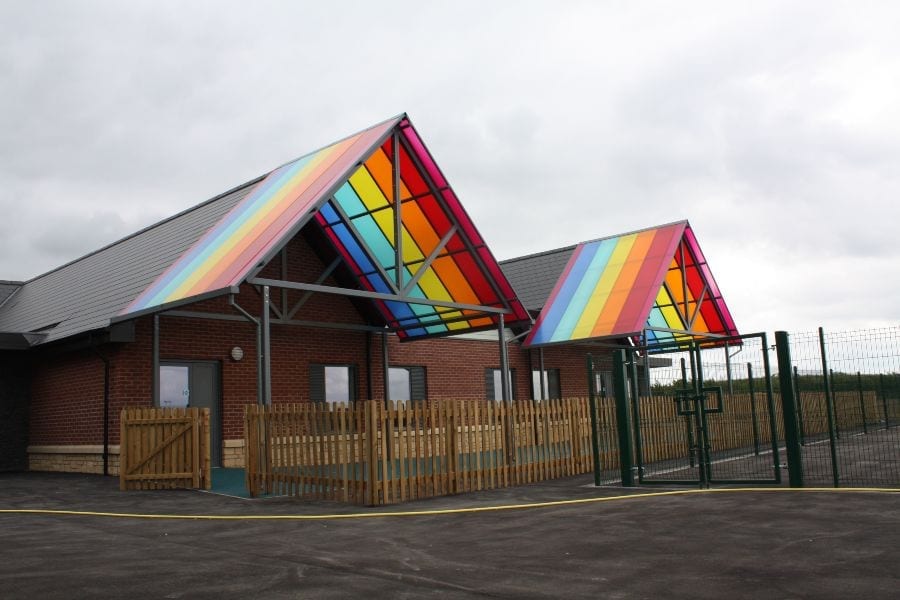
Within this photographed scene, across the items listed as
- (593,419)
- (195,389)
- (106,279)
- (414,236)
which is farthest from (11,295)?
(593,419)

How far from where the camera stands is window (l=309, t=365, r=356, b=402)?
19.5m

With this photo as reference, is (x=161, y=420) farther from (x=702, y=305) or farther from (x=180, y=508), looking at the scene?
(x=702, y=305)

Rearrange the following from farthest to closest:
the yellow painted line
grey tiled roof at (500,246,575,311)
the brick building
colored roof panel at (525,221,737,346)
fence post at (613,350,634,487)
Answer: grey tiled roof at (500,246,575,311) → colored roof panel at (525,221,737,346) → the brick building → fence post at (613,350,634,487) → the yellow painted line

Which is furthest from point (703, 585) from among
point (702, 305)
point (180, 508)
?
point (702, 305)

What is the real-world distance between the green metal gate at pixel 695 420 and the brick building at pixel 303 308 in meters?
3.15

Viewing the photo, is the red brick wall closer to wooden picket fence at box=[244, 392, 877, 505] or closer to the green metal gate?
wooden picket fence at box=[244, 392, 877, 505]

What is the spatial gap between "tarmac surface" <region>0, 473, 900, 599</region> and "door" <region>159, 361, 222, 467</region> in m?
5.83

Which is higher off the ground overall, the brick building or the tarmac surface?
the brick building

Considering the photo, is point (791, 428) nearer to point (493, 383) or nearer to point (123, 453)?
point (123, 453)

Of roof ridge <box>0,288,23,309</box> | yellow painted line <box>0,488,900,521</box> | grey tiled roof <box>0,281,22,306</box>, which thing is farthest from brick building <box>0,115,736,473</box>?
yellow painted line <box>0,488,900,521</box>

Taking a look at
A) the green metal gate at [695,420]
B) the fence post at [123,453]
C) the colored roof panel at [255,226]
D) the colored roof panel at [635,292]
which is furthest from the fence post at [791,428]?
the fence post at [123,453]

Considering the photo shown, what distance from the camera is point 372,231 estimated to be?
55.5 ft

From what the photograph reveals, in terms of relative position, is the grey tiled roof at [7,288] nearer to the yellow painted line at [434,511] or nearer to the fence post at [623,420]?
the yellow painted line at [434,511]

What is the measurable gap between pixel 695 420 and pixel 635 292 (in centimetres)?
909
